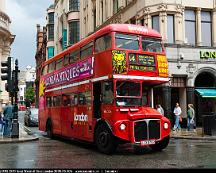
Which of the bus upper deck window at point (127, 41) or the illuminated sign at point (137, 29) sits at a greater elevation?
the illuminated sign at point (137, 29)

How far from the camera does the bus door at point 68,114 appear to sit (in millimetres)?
17469

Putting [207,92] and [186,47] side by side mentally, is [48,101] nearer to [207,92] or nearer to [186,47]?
[186,47]

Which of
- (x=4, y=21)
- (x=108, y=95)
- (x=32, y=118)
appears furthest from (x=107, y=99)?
(x=4, y=21)

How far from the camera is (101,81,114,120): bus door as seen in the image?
45.3 feet

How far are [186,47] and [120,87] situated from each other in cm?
1754

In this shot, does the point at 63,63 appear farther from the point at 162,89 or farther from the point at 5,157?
the point at 162,89

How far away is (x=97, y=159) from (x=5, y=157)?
3131 mm

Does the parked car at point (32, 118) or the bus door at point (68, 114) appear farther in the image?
the parked car at point (32, 118)

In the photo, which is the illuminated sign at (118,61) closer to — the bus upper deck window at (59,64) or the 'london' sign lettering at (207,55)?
the bus upper deck window at (59,64)

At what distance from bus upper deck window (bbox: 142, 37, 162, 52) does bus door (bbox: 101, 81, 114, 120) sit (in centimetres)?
196

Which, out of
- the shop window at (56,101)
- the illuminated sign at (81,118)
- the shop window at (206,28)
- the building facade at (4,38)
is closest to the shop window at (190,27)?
the shop window at (206,28)

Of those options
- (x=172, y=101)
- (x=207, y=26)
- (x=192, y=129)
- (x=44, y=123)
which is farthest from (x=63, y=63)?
(x=207, y=26)

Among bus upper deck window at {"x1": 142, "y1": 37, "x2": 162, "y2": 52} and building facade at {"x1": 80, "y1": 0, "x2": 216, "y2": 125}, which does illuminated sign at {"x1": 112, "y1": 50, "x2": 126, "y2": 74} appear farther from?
building facade at {"x1": 80, "y1": 0, "x2": 216, "y2": 125}

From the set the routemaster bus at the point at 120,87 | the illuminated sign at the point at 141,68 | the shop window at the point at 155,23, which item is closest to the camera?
the routemaster bus at the point at 120,87
